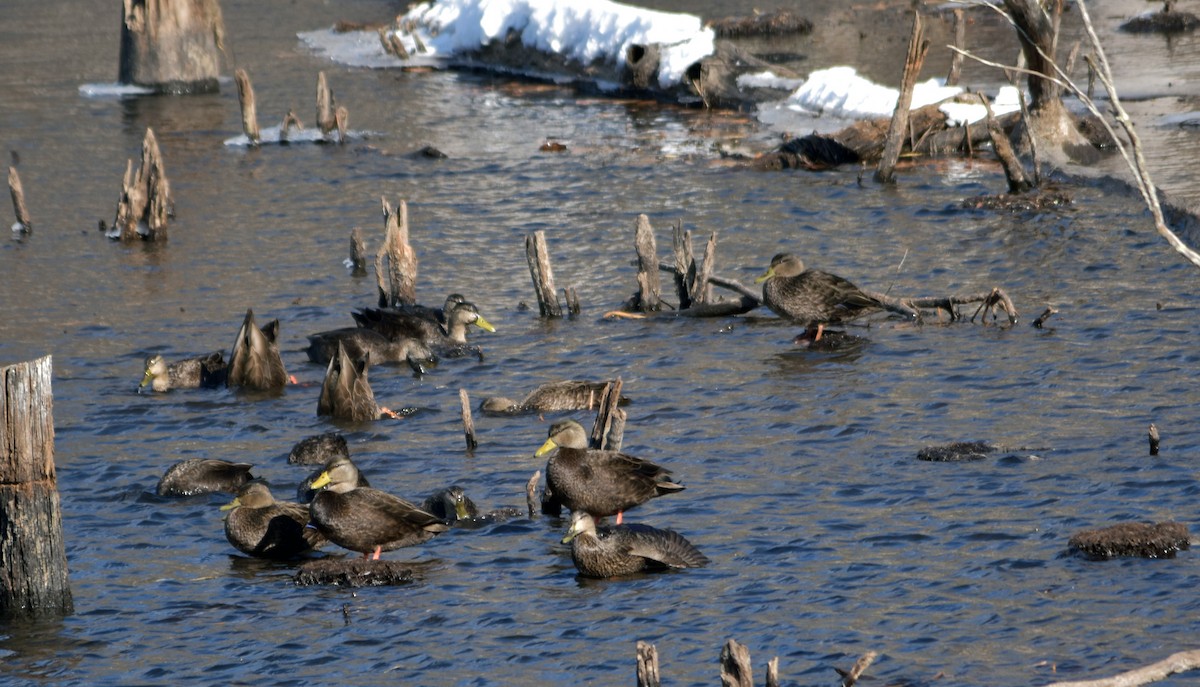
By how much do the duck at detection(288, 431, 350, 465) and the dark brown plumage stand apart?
16.9 ft

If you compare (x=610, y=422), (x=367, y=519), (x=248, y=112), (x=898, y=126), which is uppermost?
(x=248, y=112)

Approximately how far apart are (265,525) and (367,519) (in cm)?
83

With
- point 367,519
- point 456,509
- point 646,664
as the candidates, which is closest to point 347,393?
point 456,509

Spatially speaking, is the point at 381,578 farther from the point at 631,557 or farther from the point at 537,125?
the point at 537,125

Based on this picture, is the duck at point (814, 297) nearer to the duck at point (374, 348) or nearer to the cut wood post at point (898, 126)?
the duck at point (374, 348)

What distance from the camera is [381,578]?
→ 1015cm

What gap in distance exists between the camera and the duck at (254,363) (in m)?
14.6

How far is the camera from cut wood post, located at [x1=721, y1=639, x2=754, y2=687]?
6312mm

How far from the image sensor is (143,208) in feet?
72.6

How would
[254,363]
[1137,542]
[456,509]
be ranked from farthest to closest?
[254,363], [456,509], [1137,542]

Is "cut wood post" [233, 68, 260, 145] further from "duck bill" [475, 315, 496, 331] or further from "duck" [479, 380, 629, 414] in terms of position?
"duck" [479, 380, 629, 414]

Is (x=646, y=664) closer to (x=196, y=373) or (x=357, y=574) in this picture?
(x=357, y=574)

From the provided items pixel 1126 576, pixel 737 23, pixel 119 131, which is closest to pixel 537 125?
pixel 119 131

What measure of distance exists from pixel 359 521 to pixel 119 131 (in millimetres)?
22329
